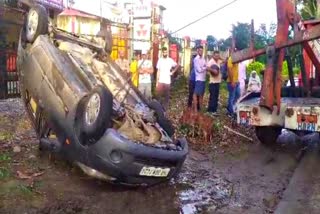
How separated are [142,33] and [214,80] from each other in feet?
10.5

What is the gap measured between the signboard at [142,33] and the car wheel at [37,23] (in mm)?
7472

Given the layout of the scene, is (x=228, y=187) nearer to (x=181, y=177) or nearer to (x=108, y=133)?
(x=181, y=177)

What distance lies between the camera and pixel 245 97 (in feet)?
27.4

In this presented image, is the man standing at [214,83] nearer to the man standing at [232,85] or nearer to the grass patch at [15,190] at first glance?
the man standing at [232,85]

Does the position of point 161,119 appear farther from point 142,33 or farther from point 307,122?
point 142,33

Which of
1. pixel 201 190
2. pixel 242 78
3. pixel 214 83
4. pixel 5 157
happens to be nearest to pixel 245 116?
pixel 201 190

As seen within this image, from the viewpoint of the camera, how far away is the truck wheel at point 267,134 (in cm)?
841

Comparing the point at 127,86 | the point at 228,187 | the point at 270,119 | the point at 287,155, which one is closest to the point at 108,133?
the point at 127,86

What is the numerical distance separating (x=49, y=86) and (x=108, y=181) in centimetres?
124

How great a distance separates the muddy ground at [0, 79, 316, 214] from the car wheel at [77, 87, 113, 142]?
705 millimetres

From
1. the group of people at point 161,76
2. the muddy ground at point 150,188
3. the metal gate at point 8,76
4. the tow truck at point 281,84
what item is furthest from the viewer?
the metal gate at point 8,76

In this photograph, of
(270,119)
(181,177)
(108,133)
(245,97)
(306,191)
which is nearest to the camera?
(108,133)

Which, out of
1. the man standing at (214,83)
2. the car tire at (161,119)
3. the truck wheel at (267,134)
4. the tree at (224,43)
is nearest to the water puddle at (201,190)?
the car tire at (161,119)

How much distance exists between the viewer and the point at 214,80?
10906 millimetres
